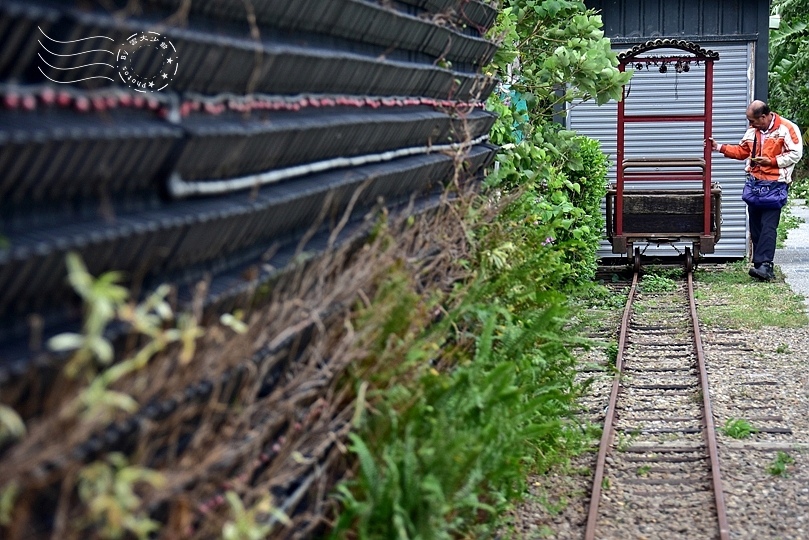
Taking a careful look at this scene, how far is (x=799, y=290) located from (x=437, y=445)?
12044 millimetres

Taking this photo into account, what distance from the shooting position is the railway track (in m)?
6.61

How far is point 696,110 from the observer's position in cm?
1741

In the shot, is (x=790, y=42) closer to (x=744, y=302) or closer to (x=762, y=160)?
(x=762, y=160)

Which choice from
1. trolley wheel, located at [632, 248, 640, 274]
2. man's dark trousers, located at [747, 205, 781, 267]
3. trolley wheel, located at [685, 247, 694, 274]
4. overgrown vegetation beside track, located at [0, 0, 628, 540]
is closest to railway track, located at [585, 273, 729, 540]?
overgrown vegetation beside track, located at [0, 0, 628, 540]

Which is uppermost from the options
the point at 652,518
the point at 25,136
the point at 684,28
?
the point at 684,28

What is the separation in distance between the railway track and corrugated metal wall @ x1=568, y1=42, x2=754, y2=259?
523 centimetres

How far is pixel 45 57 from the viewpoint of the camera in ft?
10.8

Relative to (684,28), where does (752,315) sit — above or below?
below

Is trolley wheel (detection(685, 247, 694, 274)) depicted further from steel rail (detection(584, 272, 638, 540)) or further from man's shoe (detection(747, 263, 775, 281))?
steel rail (detection(584, 272, 638, 540))

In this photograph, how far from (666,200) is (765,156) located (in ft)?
4.91

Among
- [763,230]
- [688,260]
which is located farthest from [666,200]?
[763,230]

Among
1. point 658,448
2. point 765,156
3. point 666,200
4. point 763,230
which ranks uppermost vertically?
point 765,156

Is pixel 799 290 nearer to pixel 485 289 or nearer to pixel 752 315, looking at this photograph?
pixel 752 315

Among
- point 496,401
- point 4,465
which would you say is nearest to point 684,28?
point 496,401
